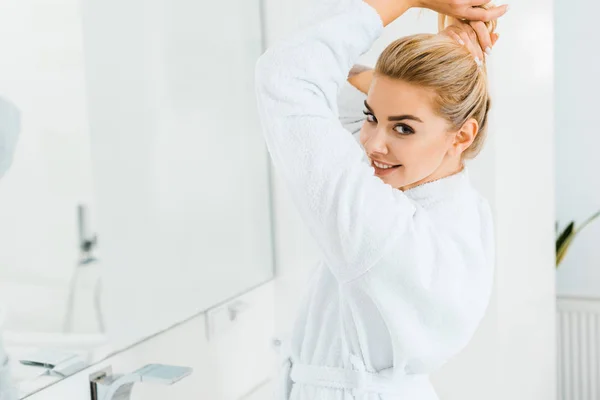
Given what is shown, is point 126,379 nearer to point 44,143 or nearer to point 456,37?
point 44,143

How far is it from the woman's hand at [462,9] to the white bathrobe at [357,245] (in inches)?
4.6

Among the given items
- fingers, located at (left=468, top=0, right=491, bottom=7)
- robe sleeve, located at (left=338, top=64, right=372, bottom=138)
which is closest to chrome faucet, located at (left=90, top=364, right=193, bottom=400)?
robe sleeve, located at (left=338, top=64, right=372, bottom=138)

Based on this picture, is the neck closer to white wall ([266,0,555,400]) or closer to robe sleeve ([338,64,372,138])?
robe sleeve ([338,64,372,138])

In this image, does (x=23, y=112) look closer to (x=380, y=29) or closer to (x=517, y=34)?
(x=380, y=29)

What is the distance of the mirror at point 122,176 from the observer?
1.05 meters

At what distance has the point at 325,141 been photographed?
0.91 m

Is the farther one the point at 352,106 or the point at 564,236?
the point at 564,236

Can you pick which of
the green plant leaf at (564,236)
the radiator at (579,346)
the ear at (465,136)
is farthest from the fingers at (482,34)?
the radiator at (579,346)

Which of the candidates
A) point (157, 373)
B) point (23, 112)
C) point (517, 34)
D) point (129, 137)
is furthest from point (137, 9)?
point (517, 34)

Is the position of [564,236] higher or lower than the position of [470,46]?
lower

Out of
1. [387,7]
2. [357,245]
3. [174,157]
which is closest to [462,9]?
[387,7]

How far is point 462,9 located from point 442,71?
116mm

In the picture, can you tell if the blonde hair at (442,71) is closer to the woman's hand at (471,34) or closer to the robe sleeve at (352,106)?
the woman's hand at (471,34)

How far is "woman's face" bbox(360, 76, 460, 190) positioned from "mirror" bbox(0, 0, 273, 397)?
45 centimetres
